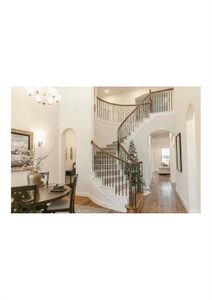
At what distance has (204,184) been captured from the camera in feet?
3.73

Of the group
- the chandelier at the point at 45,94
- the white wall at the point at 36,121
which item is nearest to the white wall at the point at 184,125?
the chandelier at the point at 45,94

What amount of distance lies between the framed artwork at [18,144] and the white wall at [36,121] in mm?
117

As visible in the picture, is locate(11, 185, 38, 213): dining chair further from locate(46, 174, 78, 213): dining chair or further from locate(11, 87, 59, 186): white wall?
locate(11, 87, 59, 186): white wall

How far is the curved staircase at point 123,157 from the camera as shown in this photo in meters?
3.34

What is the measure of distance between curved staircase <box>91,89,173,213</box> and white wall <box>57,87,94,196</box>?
0.33 metres

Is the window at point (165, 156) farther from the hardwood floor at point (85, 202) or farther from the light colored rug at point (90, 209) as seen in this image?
the light colored rug at point (90, 209)

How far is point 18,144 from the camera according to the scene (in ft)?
10.4

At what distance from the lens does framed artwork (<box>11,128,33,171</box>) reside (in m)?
2.96

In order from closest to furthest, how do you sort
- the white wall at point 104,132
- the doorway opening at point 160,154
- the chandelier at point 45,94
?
the chandelier at point 45,94, the white wall at point 104,132, the doorway opening at point 160,154
